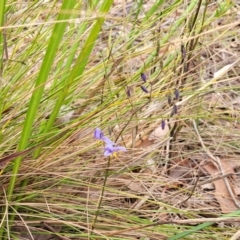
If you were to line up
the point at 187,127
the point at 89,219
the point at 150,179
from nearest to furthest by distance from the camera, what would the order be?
the point at 89,219 < the point at 150,179 < the point at 187,127

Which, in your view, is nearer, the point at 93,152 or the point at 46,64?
the point at 46,64

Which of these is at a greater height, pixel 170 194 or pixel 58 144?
pixel 58 144

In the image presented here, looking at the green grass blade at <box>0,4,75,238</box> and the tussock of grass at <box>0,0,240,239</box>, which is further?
the tussock of grass at <box>0,0,240,239</box>

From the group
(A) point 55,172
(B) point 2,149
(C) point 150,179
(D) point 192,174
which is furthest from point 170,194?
(B) point 2,149

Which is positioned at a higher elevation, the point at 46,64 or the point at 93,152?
the point at 46,64

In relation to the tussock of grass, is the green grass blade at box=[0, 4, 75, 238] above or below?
above

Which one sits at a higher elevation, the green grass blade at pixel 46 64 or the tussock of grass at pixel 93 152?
the green grass blade at pixel 46 64

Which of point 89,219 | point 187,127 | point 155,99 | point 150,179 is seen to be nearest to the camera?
point 89,219

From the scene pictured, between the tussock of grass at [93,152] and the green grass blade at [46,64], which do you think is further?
the tussock of grass at [93,152]

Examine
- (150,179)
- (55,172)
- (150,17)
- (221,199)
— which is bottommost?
(221,199)

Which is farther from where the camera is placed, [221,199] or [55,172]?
[221,199]

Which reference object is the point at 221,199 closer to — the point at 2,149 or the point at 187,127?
the point at 187,127
